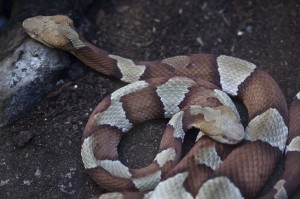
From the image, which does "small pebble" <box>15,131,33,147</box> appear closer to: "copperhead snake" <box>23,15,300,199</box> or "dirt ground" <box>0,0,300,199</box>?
"dirt ground" <box>0,0,300,199</box>

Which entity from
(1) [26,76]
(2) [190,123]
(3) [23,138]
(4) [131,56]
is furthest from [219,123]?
(1) [26,76]

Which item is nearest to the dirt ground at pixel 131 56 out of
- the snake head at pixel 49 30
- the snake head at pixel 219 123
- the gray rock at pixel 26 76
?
the gray rock at pixel 26 76

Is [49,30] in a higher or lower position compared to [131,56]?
higher

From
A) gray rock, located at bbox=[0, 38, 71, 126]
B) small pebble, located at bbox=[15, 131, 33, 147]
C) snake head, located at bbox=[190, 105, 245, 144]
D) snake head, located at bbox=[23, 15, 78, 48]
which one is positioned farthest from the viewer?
snake head, located at bbox=[23, 15, 78, 48]

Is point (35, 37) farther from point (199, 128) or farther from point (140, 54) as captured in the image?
point (199, 128)

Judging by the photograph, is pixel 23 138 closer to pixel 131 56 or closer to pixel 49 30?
pixel 49 30

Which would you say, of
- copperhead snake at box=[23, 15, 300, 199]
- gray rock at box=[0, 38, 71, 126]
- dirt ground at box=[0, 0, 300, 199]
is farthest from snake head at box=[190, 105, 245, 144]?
gray rock at box=[0, 38, 71, 126]
